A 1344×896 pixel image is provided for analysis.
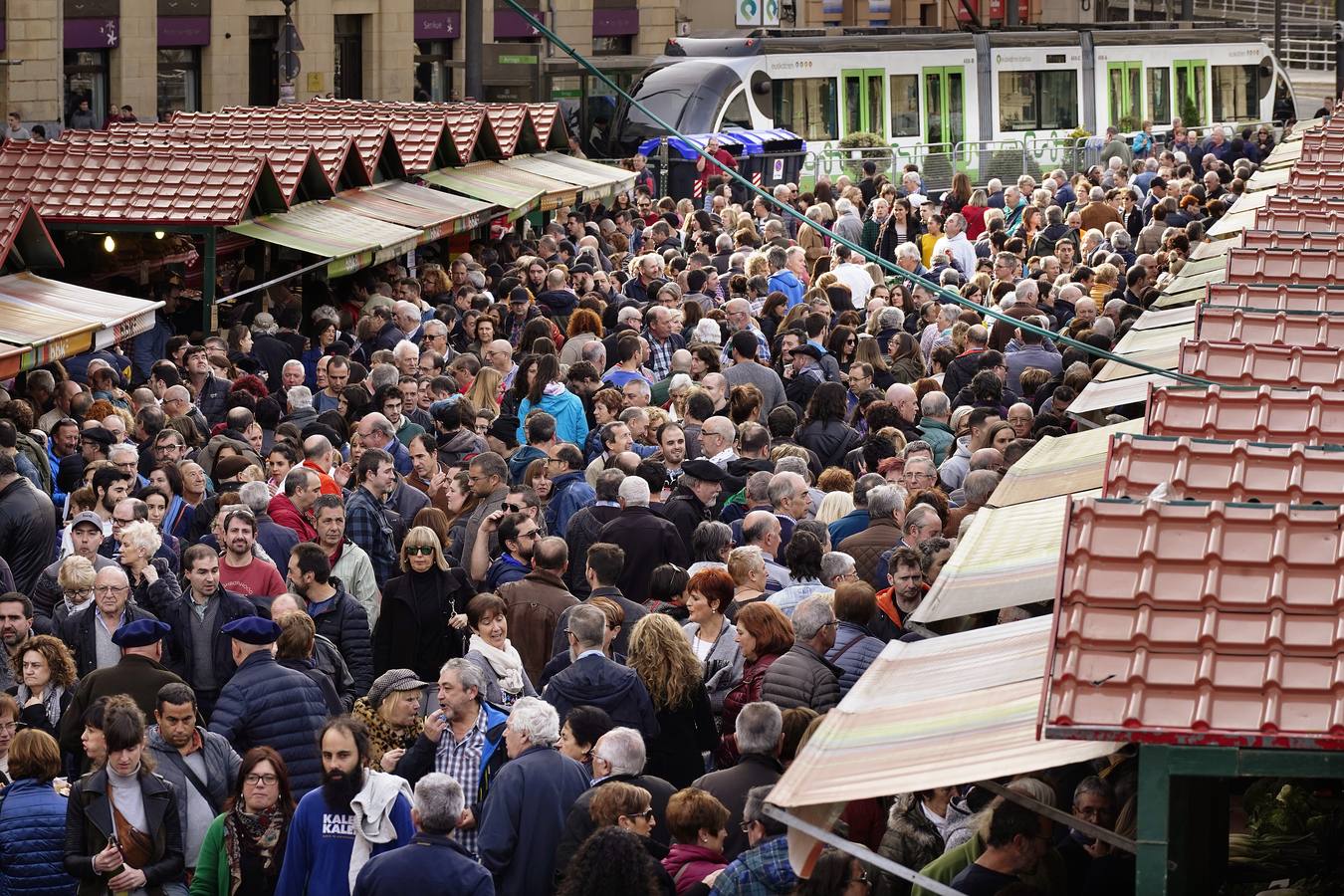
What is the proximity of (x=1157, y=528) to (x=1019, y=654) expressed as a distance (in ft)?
2.98

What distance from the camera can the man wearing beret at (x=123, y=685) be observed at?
8.66 metres

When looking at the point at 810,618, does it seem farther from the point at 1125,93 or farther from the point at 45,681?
the point at 1125,93

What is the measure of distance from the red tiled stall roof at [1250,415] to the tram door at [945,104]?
32411mm

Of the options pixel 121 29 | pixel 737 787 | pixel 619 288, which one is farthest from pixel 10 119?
pixel 737 787

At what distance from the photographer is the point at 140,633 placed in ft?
29.0

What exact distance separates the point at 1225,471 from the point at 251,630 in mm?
3854

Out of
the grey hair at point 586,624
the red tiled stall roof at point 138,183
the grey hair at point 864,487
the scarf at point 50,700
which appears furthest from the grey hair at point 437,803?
the red tiled stall roof at point 138,183

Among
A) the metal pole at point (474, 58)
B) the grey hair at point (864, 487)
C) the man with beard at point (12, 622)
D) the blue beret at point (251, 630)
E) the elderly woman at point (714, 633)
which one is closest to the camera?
the blue beret at point (251, 630)

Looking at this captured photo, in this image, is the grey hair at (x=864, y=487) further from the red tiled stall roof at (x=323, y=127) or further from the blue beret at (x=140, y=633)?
the red tiled stall roof at (x=323, y=127)

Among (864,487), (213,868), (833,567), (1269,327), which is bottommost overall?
(213,868)

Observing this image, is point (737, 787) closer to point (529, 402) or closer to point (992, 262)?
point (529, 402)

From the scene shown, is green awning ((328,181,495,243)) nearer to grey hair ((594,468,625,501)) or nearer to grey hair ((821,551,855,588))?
grey hair ((594,468,625,501))

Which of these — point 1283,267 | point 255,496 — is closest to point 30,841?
→ point 255,496

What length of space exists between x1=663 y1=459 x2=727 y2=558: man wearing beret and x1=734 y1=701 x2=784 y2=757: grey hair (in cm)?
389
